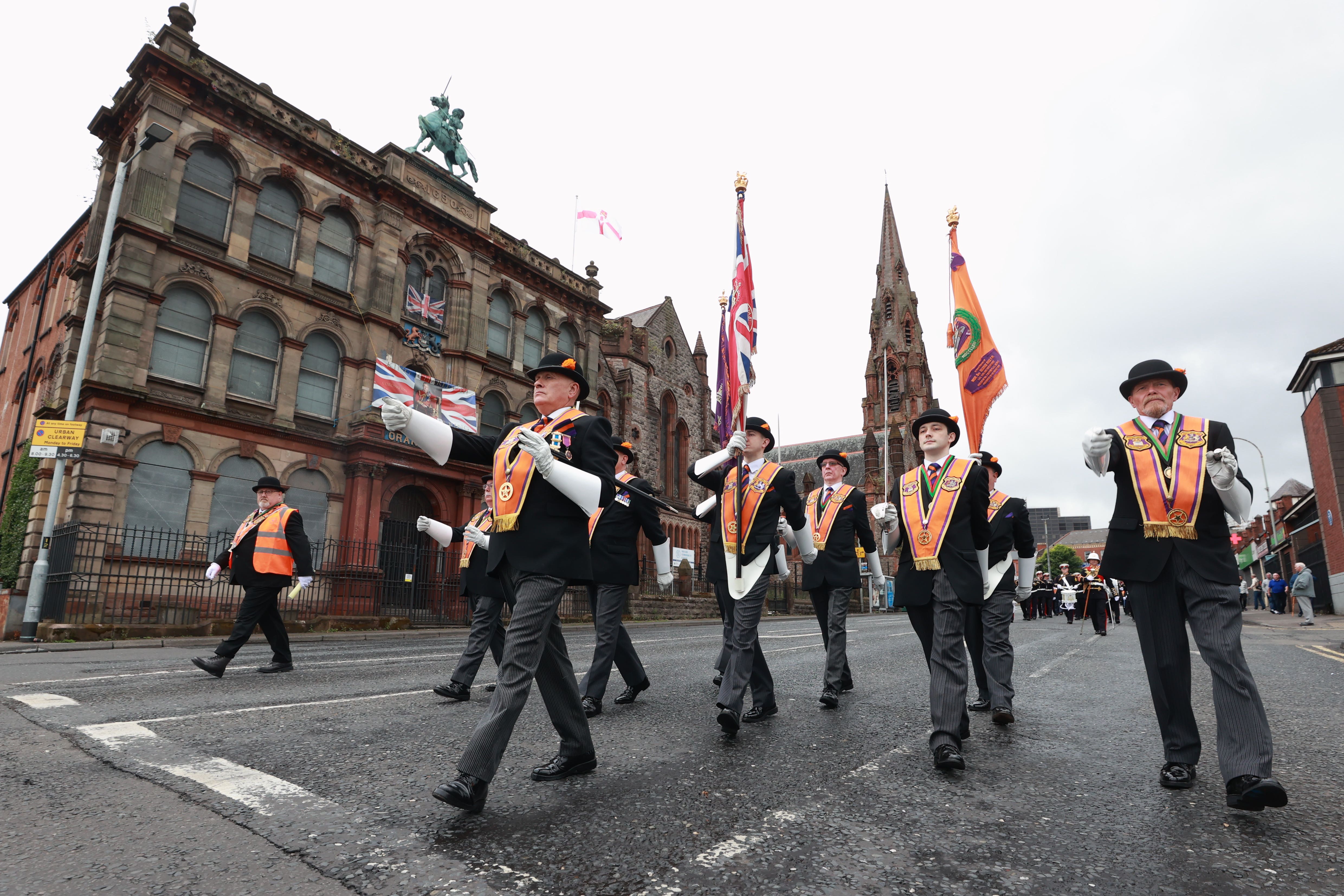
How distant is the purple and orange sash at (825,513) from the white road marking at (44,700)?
602 cm

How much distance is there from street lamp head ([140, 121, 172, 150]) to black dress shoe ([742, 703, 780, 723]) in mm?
15758

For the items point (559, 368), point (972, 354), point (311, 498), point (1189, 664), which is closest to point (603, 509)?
point (559, 368)

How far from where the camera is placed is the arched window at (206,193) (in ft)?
61.3

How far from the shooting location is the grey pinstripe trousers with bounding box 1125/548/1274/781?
3.18m

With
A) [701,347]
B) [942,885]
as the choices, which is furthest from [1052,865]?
[701,347]

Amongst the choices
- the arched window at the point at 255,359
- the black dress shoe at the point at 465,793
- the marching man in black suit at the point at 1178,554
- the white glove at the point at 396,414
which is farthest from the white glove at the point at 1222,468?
the arched window at the point at 255,359

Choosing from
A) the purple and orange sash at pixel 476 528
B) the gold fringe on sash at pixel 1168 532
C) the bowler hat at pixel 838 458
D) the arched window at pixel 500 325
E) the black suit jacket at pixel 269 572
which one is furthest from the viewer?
the arched window at pixel 500 325

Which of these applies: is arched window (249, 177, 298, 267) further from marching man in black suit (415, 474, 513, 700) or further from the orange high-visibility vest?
marching man in black suit (415, 474, 513, 700)

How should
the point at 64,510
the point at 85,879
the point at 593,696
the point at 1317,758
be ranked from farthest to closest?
the point at 64,510 → the point at 593,696 → the point at 1317,758 → the point at 85,879

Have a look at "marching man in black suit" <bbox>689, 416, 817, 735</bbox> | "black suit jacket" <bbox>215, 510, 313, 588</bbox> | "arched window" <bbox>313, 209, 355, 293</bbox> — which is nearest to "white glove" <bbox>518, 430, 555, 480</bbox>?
"marching man in black suit" <bbox>689, 416, 817, 735</bbox>

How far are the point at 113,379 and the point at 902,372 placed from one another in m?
60.9

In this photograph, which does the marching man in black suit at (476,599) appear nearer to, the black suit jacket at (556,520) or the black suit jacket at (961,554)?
the black suit jacket at (556,520)

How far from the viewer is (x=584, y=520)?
3.48 meters

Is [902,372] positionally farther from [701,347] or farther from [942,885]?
[942,885]
